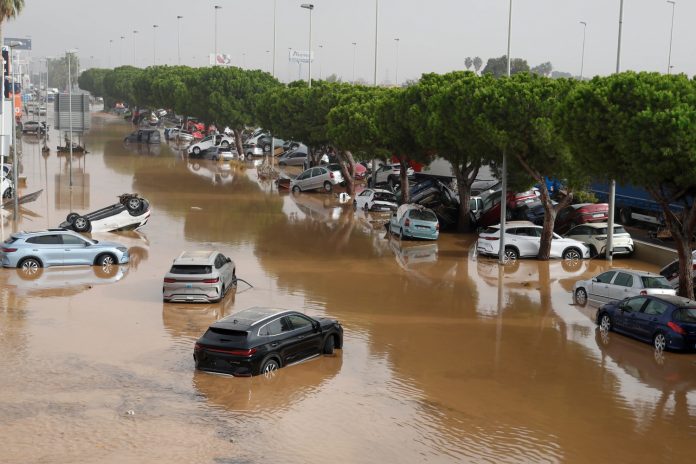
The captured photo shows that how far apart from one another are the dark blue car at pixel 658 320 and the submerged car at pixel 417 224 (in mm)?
15012

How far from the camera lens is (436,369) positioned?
714 inches

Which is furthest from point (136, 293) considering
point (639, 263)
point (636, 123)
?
point (639, 263)

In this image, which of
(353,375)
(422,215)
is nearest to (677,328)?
(353,375)

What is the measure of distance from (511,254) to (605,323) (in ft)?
35.2

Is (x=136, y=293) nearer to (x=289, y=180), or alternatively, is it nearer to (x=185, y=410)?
(x=185, y=410)

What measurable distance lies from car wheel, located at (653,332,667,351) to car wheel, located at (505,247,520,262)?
12546 mm

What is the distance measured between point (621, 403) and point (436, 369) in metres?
3.76

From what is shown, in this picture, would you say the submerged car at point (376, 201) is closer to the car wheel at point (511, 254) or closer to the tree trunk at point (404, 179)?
the tree trunk at point (404, 179)

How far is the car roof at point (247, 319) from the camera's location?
17250 mm

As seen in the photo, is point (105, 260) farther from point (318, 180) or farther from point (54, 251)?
point (318, 180)

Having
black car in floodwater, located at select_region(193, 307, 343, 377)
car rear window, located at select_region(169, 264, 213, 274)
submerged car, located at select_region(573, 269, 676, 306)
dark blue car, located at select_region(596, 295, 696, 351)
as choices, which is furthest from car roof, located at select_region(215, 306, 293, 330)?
submerged car, located at select_region(573, 269, 676, 306)

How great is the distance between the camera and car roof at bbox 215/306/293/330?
56.6 ft

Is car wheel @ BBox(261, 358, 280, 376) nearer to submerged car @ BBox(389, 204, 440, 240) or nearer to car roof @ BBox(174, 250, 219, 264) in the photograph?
car roof @ BBox(174, 250, 219, 264)

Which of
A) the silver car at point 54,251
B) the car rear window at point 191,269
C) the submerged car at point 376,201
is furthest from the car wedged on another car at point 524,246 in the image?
the submerged car at point 376,201
